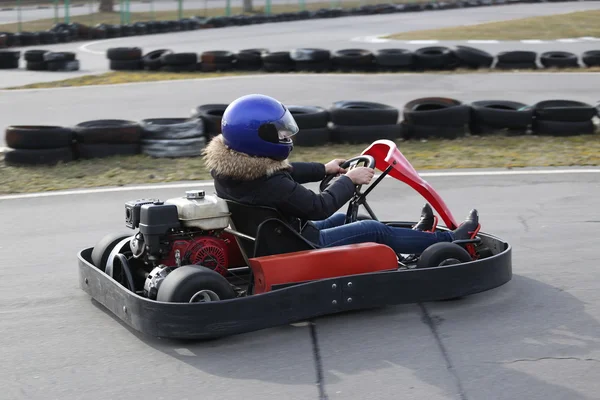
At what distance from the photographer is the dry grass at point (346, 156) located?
830 centimetres

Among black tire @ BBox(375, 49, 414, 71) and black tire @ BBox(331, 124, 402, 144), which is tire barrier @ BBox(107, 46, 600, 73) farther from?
black tire @ BBox(331, 124, 402, 144)

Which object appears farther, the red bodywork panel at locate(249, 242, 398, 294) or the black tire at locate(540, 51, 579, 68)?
the black tire at locate(540, 51, 579, 68)

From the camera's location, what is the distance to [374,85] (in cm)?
1420

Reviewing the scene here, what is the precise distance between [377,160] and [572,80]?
1000 cm

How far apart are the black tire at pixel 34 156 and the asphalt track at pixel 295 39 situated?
6860mm

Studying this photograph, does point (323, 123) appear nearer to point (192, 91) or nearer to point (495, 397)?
point (192, 91)

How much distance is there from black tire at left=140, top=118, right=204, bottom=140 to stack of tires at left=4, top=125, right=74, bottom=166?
0.79m

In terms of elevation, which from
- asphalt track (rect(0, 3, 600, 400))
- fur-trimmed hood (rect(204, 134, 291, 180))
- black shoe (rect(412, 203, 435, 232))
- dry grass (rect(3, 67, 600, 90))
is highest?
fur-trimmed hood (rect(204, 134, 291, 180))

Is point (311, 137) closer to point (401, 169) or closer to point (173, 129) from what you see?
point (173, 129)

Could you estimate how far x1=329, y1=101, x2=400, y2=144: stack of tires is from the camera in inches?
375

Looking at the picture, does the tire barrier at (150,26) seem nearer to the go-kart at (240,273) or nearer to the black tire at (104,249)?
the black tire at (104,249)

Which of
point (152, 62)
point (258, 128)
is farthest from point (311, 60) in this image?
point (258, 128)

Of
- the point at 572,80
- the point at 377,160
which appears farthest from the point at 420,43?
the point at 377,160

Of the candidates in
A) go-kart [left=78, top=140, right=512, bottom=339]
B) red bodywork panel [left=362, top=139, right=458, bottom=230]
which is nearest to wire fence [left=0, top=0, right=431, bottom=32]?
red bodywork panel [left=362, top=139, right=458, bottom=230]
